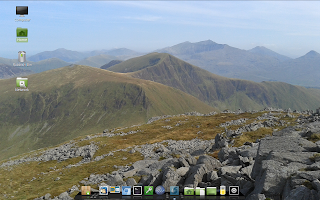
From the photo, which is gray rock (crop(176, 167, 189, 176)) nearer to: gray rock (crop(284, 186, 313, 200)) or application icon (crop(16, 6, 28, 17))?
gray rock (crop(284, 186, 313, 200))

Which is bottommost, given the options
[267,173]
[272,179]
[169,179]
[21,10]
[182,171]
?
[182,171]

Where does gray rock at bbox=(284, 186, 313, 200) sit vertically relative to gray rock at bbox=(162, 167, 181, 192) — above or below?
above

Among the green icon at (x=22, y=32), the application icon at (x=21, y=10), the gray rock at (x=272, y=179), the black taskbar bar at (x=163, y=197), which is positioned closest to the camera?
the black taskbar bar at (x=163, y=197)

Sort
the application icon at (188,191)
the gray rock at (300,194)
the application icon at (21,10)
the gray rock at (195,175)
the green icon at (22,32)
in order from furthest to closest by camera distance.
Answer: the green icon at (22,32), the application icon at (21,10), the gray rock at (195,175), the application icon at (188,191), the gray rock at (300,194)

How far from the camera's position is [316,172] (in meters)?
15.7

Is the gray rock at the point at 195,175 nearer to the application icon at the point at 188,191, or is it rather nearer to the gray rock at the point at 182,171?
the gray rock at the point at 182,171

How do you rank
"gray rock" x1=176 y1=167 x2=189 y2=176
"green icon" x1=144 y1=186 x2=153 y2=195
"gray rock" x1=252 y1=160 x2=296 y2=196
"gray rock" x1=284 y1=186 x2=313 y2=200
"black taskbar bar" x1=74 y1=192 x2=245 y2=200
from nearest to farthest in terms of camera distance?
"gray rock" x1=284 y1=186 x2=313 y2=200
"black taskbar bar" x1=74 y1=192 x2=245 y2=200
"green icon" x1=144 y1=186 x2=153 y2=195
"gray rock" x1=252 y1=160 x2=296 y2=196
"gray rock" x1=176 y1=167 x2=189 y2=176

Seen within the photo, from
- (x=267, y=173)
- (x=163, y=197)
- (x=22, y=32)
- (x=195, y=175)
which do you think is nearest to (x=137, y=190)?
(x=163, y=197)

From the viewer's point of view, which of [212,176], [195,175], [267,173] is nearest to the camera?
[267,173]

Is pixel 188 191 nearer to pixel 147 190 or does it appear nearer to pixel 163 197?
pixel 163 197

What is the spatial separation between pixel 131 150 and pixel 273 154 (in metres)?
50.6

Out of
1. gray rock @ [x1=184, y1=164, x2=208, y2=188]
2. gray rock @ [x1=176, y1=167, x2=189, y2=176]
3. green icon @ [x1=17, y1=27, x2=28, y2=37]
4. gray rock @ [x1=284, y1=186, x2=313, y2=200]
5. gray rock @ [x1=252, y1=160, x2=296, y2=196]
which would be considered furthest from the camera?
green icon @ [x1=17, y1=27, x2=28, y2=37]

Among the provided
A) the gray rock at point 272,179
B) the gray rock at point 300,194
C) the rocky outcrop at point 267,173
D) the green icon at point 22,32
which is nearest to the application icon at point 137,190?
the rocky outcrop at point 267,173

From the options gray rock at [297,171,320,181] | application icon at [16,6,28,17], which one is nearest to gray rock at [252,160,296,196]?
gray rock at [297,171,320,181]
